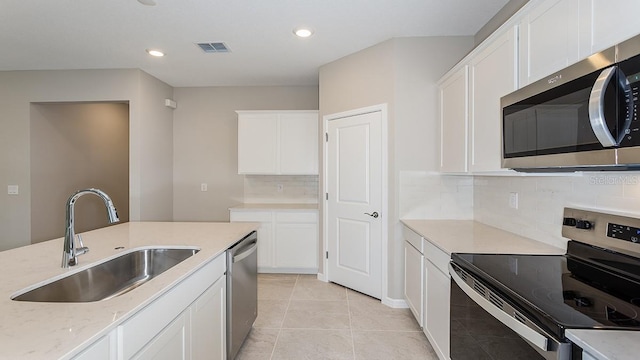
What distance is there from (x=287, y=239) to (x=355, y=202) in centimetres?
120

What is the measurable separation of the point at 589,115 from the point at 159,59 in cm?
402

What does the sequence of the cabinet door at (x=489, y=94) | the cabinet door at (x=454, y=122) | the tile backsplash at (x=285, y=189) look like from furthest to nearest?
the tile backsplash at (x=285, y=189) < the cabinet door at (x=454, y=122) < the cabinet door at (x=489, y=94)

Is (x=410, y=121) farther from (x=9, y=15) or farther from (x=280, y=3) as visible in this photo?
(x=9, y=15)

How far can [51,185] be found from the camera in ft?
14.1

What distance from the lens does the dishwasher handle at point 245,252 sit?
6.85ft

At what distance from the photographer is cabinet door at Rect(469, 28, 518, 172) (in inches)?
71.1

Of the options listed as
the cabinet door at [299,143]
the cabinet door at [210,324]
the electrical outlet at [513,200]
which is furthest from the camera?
the cabinet door at [299,143]

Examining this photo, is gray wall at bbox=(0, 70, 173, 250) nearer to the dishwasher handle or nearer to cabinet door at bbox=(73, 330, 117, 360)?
the dishwasher handle

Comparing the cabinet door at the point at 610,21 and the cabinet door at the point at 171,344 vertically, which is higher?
the cabinet door at the point at 610,21

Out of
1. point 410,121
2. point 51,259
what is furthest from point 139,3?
point 410,121

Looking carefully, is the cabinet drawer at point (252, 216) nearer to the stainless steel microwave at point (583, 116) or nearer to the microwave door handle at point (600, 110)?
the stainless steel microwave at point (583, 116)

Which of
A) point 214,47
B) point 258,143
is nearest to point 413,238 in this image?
point 258,143

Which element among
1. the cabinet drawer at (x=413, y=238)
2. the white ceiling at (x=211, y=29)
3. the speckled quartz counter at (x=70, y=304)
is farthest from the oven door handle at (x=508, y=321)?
the white ceiling at (x=211, y=29)

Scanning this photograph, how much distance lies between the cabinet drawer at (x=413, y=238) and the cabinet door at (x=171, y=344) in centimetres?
173
